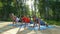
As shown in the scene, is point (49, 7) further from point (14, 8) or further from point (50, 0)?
point (14, 8)

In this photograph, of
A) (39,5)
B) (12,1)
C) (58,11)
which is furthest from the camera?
(39,5)

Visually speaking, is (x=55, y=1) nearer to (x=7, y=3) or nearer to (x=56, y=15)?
(x=56, y=15)

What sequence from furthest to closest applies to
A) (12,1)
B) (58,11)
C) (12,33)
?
(12,1) < (58,11) < (12,33)

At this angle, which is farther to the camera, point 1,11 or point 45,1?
point 45,1

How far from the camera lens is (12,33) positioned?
10828 millimetres

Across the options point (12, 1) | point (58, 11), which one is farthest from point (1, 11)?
point (58, 11)

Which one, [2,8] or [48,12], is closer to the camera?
[2,8]

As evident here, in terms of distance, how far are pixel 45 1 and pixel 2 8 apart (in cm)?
866

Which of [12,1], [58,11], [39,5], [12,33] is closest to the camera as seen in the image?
[12,33]

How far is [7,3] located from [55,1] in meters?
9.17

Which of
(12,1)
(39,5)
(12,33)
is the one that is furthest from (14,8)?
(12,33)

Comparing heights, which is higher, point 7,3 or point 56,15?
point 7,3

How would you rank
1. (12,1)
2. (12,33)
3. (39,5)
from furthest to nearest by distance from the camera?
(39,5)
(12,1)
(12,33)

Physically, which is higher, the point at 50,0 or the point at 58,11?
the point at 50,0
